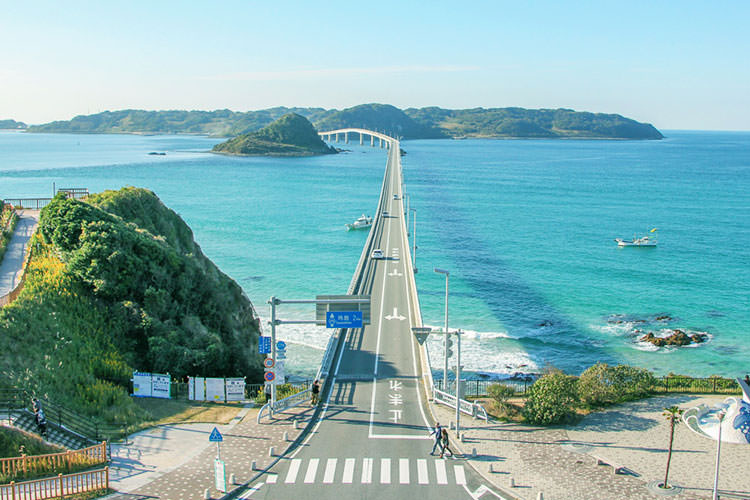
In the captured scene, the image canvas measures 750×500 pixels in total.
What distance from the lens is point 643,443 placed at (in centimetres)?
2577

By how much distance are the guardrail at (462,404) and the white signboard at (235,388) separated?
31.1ft

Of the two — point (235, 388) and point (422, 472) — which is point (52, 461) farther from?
point (422, 472)

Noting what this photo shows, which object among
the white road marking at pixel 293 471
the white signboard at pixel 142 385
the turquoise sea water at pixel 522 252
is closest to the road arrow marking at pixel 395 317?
the turquoise sea water at pixel 522 252

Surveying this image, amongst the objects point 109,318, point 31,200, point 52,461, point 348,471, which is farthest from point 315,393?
point 31,200

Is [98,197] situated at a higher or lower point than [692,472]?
higher

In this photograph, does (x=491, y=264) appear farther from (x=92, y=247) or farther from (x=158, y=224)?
(x=92, y=247)

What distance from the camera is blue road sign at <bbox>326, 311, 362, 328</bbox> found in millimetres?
31516

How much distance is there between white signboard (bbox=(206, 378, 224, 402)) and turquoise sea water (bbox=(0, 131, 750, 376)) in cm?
1761

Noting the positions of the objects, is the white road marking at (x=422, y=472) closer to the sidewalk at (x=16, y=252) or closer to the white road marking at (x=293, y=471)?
the white road marking at (x=293, y=471)

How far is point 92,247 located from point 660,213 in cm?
10435

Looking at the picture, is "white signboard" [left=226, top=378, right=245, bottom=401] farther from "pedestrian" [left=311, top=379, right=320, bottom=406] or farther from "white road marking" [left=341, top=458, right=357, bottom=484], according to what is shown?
"white road marking" [left=341, top=458, right=357, bottom=484]

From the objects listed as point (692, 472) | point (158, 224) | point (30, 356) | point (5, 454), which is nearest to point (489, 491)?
point (692, 472)

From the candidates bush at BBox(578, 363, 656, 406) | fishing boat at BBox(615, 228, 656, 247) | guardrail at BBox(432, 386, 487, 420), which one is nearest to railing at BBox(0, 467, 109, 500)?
guardrail at BBox(432, 386, 487, 420)

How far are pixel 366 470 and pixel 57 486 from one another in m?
10.4
